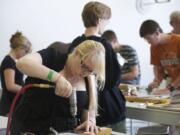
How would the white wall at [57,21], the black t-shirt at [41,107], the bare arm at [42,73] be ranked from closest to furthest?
the bare arm at [42,73]
the black t-shirt at [41,107]
the white wall at [57,21]

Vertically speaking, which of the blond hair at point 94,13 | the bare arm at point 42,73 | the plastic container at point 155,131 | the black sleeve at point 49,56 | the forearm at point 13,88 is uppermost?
the blond hair at point 94,13

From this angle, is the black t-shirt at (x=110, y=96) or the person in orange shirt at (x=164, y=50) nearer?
the black t-shirt at (x=110, y=96)

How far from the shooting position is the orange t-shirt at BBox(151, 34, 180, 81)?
2906mm

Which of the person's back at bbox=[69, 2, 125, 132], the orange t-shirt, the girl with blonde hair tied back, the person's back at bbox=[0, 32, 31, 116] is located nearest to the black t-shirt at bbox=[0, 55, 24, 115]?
the person's back at bbox=[0, 32, 31, 116]

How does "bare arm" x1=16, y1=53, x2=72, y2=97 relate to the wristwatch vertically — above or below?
above

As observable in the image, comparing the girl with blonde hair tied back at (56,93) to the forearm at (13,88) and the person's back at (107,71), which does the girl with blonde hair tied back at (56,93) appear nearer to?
the person's back at (107,71)

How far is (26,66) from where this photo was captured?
4.71 feet

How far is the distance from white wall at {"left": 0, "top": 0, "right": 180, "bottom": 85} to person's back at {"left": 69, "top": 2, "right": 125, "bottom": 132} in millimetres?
1882

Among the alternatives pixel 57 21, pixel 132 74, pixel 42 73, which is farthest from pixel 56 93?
pixel 57 21

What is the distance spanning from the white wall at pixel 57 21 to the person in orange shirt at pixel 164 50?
151 centimetres

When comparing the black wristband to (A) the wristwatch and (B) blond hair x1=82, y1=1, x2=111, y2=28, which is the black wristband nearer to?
(A) the wristwatch

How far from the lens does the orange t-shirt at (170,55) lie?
2.91 metres

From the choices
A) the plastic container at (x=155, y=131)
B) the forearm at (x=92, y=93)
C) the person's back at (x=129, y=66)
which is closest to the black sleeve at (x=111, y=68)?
the forearm at (x=92, y=93)

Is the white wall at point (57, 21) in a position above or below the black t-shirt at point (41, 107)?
above
